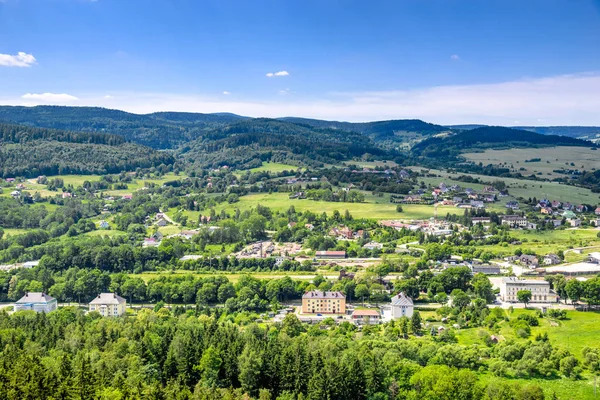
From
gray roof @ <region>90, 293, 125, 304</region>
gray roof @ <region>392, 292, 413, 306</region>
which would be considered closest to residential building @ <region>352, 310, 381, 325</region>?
gray roof @ <region>392, 292, 413, 306</region>

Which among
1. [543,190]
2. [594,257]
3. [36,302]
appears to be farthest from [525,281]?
[543,190]

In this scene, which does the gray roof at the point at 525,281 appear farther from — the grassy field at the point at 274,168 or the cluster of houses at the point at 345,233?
the grassy field at the point at 274,168

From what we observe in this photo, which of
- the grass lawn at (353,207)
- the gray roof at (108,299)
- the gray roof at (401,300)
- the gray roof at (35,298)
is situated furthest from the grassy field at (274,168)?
the gray roof at (401,300)

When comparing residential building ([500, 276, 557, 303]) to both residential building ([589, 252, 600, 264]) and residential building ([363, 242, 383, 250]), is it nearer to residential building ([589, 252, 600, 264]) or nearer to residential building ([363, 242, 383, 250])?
residential building ([589, 252, 600, 264])

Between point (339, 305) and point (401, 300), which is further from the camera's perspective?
point (339, 305)

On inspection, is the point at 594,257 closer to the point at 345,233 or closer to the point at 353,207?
the point at 345,233

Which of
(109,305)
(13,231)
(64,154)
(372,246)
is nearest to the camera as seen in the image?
(109,305)
